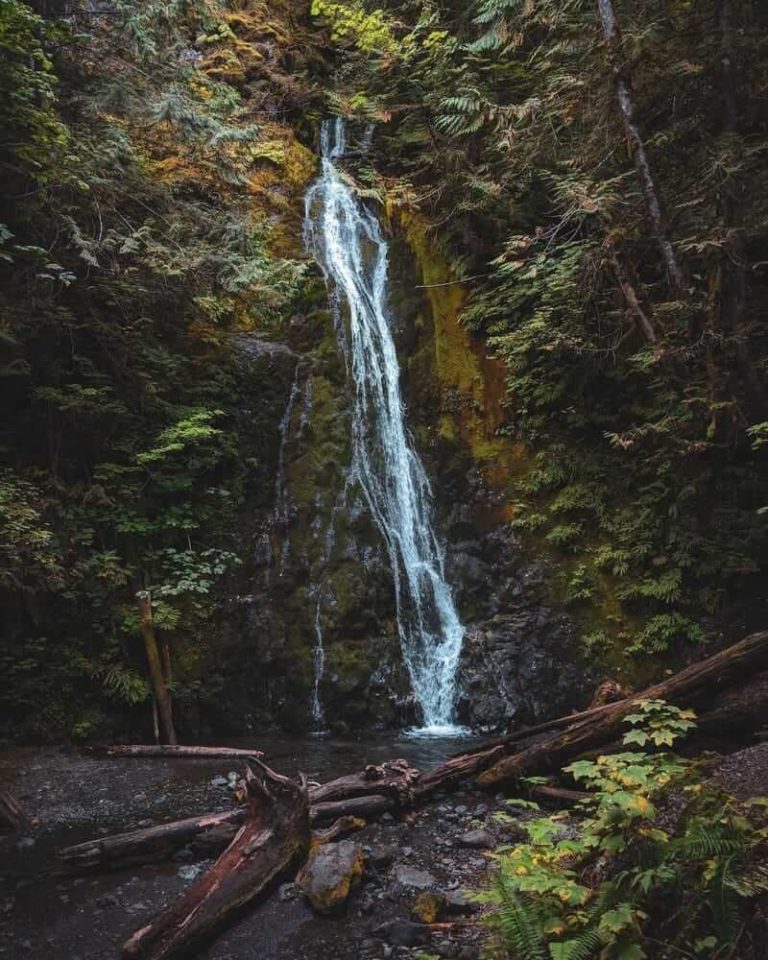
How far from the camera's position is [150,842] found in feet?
17.1

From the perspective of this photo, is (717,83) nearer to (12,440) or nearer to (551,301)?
(551,301)

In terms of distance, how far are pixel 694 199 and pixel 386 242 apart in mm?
8047

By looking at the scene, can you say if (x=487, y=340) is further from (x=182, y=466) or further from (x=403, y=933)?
(x=403, y=933)

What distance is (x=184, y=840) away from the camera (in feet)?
17.5

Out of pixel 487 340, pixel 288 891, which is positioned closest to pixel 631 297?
pixel 487 340

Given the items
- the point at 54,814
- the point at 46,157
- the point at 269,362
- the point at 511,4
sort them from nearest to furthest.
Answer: the point at 54,814 → the point at 46,157 → the point at 511,4 → the point at 269,362

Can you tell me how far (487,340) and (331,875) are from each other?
369 inches

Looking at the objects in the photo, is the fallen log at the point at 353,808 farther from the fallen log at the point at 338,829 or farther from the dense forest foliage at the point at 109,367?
the dense forest foliage at the point at 109,367

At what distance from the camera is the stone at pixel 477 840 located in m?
5.13

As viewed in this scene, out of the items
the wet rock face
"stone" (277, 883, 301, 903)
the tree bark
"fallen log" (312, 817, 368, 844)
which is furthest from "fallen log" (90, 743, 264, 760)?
the tree bark

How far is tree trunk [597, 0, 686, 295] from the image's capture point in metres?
7.84

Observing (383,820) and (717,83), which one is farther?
(717,83)

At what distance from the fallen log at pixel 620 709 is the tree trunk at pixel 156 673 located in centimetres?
437

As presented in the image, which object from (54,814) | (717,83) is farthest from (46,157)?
(717,83)
